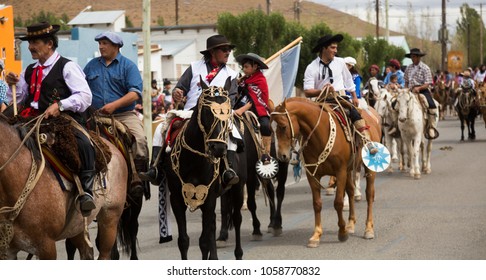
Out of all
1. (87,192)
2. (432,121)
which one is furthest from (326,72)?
(432,121)

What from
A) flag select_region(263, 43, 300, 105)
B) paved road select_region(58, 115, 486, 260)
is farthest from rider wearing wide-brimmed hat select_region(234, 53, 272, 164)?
flag select_region(263, 43, 300, 105)

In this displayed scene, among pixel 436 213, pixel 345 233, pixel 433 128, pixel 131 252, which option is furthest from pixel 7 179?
pixel 433 128

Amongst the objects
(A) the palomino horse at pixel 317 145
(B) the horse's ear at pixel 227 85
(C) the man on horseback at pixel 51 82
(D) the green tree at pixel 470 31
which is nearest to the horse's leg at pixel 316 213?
(A) the palomino horse at pixel 317 145

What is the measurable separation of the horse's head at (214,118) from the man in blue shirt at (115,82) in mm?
1192

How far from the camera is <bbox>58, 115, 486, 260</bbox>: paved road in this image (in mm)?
12342

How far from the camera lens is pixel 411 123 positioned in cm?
2177

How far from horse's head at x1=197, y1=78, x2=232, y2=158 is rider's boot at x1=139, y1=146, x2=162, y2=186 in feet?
2.52

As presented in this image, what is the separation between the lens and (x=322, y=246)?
13000 millimetres

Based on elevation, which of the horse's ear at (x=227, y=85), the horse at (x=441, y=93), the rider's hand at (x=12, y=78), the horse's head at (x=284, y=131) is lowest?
the horse at (x=441, y=93)

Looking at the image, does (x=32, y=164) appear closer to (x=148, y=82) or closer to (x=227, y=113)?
(x=227, y=113)

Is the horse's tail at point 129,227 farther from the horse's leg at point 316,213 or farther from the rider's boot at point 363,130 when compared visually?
the rider's boot at point 363,130

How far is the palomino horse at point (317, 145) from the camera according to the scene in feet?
42.1

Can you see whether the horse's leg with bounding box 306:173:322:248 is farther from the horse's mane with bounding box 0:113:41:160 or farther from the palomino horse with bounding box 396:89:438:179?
the palomino horse with bounding box 396:89:438:179

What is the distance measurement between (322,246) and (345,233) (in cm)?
42
